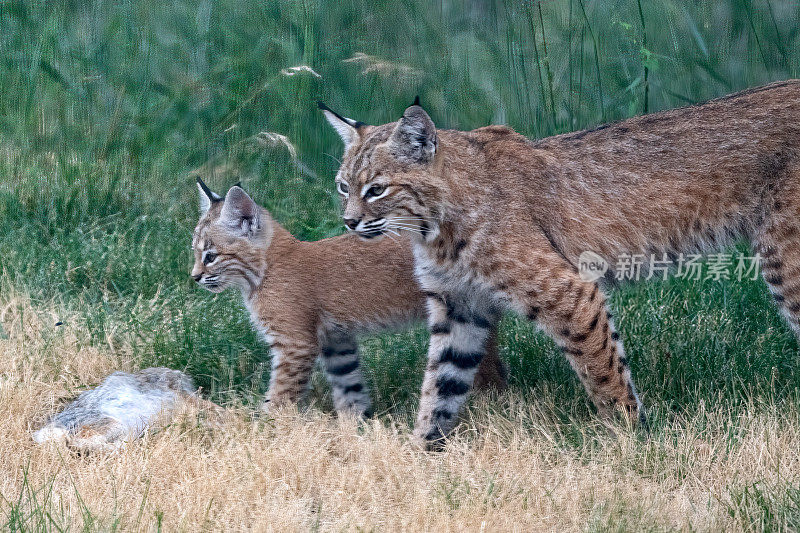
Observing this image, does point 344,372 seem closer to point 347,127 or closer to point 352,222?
point 352,222

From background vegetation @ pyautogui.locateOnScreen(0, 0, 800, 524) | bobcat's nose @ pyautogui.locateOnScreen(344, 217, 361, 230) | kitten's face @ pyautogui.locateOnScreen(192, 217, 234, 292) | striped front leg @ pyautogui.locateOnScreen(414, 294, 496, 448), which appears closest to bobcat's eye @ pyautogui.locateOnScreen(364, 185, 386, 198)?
bobcat's nose @ pyautogui.locateOnScreen(344, 217, 361, 230)

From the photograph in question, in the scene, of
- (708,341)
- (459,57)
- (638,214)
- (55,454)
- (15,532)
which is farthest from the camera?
(459,57)

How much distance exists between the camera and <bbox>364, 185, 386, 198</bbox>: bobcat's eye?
16.1 feet

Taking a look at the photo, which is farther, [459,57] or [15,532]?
[459,57]


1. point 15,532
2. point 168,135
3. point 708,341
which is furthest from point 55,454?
point 168,135

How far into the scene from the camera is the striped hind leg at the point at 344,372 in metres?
5.64

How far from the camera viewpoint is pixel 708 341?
5.73 m

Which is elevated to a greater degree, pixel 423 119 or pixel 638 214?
pixel 423 119

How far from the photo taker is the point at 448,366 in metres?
5.33

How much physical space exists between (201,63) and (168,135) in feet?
2.54

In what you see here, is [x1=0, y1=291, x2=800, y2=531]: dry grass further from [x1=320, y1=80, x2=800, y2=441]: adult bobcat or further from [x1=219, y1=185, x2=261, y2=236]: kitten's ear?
[x1=219, y1=185, x2=261, y2=236]: kitten's ear

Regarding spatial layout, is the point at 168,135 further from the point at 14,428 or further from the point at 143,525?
the point at 143,525
